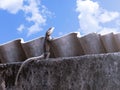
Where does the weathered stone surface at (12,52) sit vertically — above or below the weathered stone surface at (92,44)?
above

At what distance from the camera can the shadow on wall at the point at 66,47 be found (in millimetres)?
4316

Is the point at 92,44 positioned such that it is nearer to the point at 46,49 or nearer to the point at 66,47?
the point at 66,47

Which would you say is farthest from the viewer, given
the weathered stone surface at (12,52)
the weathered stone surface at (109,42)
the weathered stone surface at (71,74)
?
the weathered stone surface at (12,52)

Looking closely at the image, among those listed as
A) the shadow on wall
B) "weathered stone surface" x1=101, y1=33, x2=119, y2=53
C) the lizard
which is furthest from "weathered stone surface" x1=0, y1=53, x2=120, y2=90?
"weathered stone surface" x1=101, y1=33, x2=119, y2=53

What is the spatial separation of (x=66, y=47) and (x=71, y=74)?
601mm

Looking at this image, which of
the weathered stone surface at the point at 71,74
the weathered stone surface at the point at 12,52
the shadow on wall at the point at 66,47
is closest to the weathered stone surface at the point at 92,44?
the shadow on wall at the point at 66,47

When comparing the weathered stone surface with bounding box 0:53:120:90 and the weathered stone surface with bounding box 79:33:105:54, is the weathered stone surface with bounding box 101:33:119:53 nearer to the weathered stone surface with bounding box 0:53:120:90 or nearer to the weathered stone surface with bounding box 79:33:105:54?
the weathered stone surface with bounding box 79:33:105:54

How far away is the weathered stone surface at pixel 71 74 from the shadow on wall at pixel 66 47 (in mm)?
350

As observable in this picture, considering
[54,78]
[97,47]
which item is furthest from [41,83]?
[97,47]

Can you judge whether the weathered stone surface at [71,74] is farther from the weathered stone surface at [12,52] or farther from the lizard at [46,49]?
the weathered stone surface at [12,52]

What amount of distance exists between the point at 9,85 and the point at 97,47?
1.27 meters

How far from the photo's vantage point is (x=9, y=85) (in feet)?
14.7

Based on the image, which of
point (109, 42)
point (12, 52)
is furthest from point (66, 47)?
point (12, 52)

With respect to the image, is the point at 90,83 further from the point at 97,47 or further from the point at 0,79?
the point at 0,79
